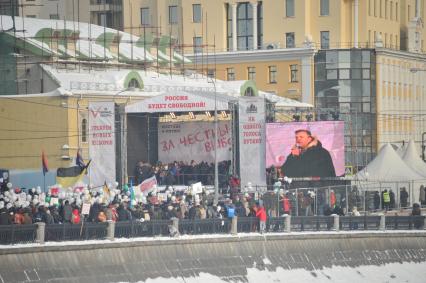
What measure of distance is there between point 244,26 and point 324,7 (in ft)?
17.7

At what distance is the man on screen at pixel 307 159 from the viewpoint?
7381 cm

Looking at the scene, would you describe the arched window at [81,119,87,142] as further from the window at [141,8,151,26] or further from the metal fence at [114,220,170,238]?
the window at [141,8,151,26]

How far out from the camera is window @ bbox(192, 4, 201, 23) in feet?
369

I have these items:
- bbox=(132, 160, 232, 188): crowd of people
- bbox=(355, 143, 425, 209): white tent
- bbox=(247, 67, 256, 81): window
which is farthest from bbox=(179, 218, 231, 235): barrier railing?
bbox=(247, 67, 256, 81): window

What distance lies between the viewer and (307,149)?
74000 mm

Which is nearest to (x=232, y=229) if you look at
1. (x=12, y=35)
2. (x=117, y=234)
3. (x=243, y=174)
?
(x=117, y=234)

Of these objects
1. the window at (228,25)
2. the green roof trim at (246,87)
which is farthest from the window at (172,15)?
the green roof trim at (246,87)

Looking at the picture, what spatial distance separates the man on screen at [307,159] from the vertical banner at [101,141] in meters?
7.17

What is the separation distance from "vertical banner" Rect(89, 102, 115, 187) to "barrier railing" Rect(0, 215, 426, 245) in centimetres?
1373

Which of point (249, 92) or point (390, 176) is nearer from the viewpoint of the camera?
point (390, 176)

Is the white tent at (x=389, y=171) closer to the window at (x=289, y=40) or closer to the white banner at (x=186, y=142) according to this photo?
the white banner at (x=186, y=142)

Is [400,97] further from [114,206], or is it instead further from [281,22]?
[114,206]

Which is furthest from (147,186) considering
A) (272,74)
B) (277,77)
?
(272,74)

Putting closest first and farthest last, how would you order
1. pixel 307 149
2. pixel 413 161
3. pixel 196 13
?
1. pixel 307 149
2. pixel 413 161
3. pixel 196 13
